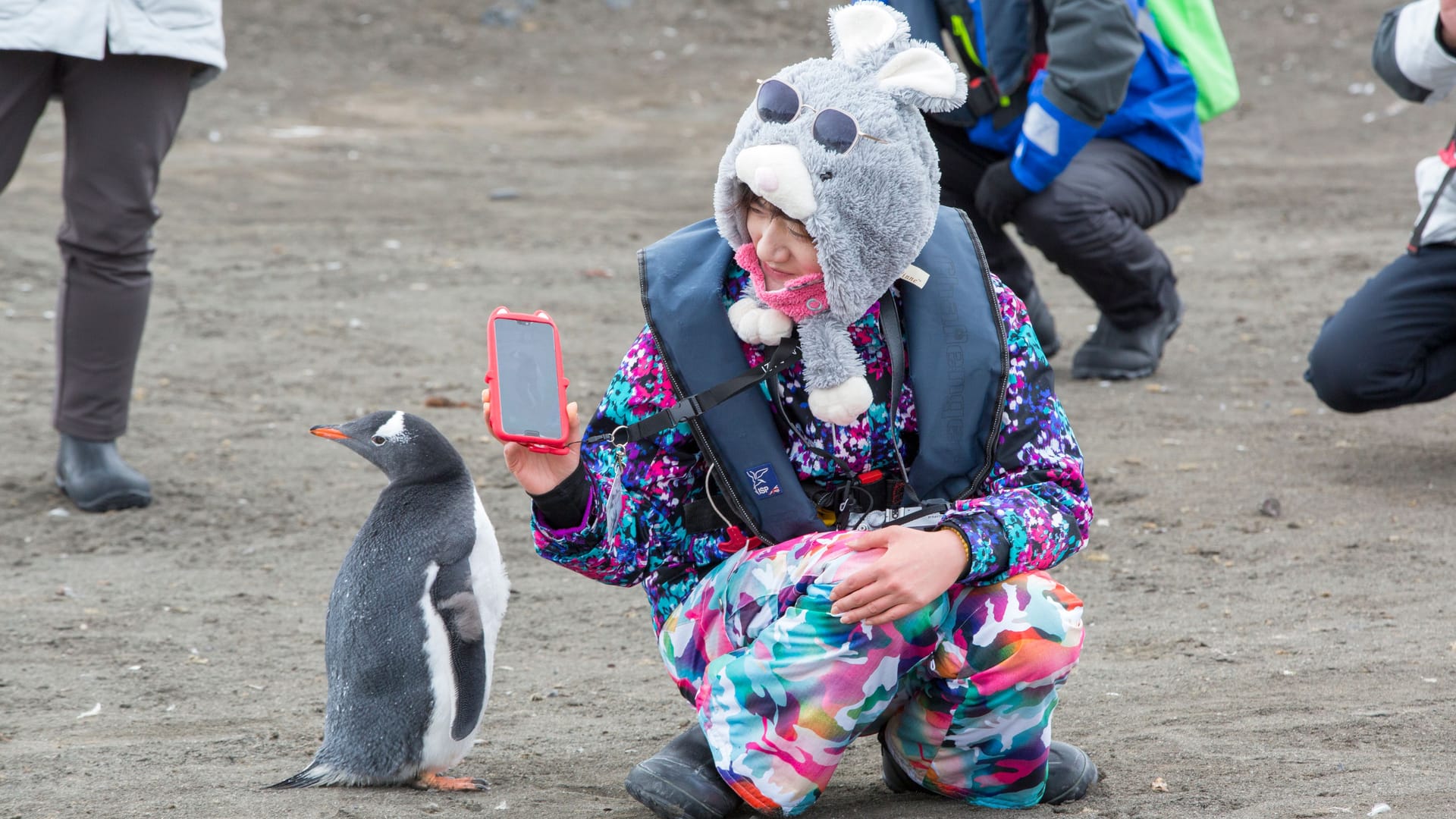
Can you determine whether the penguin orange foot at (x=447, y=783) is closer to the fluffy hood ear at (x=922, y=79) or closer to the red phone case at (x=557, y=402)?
the red phone case at (x=557, y=402)

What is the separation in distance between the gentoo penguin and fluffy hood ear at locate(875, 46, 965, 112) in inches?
38.8

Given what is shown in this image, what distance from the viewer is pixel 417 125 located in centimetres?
1162

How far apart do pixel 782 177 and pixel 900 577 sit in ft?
1.88

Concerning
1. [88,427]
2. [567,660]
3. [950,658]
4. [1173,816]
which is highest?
[950,658]

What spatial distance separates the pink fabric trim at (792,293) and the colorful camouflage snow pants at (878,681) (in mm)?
330

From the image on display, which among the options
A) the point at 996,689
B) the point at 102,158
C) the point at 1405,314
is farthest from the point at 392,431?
the point at 1405,314

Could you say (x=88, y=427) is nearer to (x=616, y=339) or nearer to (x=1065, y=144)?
(x=616, y=339)

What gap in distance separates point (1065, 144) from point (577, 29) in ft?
33.5

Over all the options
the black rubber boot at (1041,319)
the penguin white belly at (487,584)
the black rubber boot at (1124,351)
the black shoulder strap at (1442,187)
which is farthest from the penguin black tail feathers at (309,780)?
the black rubber boot at (1124,351)

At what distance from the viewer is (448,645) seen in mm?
2463

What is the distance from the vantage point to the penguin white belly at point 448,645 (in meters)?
2.44

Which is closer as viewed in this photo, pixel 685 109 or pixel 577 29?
pixel 685 109

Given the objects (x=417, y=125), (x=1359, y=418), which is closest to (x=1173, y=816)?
(x=1359, y=418)

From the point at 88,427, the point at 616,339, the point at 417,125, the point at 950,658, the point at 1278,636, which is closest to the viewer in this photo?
the point at 950,658
